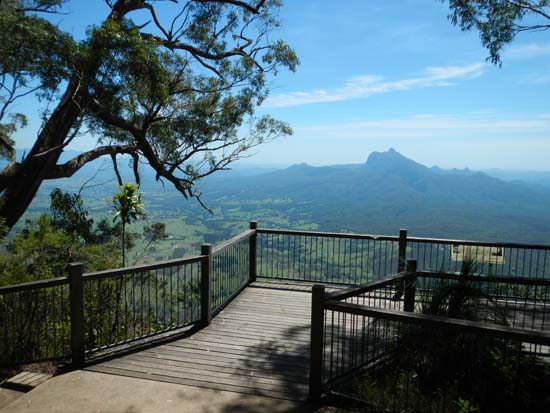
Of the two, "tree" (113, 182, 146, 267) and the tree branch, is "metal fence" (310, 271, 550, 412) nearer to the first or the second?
"tree" (113, 182, 146, 267)

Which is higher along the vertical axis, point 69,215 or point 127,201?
point 127,201

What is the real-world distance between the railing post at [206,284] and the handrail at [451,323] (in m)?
2.47

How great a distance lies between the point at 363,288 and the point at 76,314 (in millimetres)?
3150

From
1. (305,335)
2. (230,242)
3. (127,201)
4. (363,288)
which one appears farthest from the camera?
(127,201)

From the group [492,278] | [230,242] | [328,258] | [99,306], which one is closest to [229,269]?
[230,242]

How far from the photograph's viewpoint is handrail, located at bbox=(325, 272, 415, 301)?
3882mm

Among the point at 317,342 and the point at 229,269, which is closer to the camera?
the point at 317,342

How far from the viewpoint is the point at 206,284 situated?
230 inches

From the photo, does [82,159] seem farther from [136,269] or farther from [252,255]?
[136,269]

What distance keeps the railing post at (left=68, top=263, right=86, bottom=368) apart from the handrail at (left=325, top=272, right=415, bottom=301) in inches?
107

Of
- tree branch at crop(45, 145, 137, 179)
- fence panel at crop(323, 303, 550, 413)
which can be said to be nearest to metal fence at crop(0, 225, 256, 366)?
fence panel at crop(323, 303, 550, 413)

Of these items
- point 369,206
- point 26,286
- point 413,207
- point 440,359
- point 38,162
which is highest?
point 38,162

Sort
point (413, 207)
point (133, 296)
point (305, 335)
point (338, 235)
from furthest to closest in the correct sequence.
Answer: point (413, 207) → point (338, 235) → point (305, 335) → point (133, 296)

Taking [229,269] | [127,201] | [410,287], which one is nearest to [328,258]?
[229,269]
